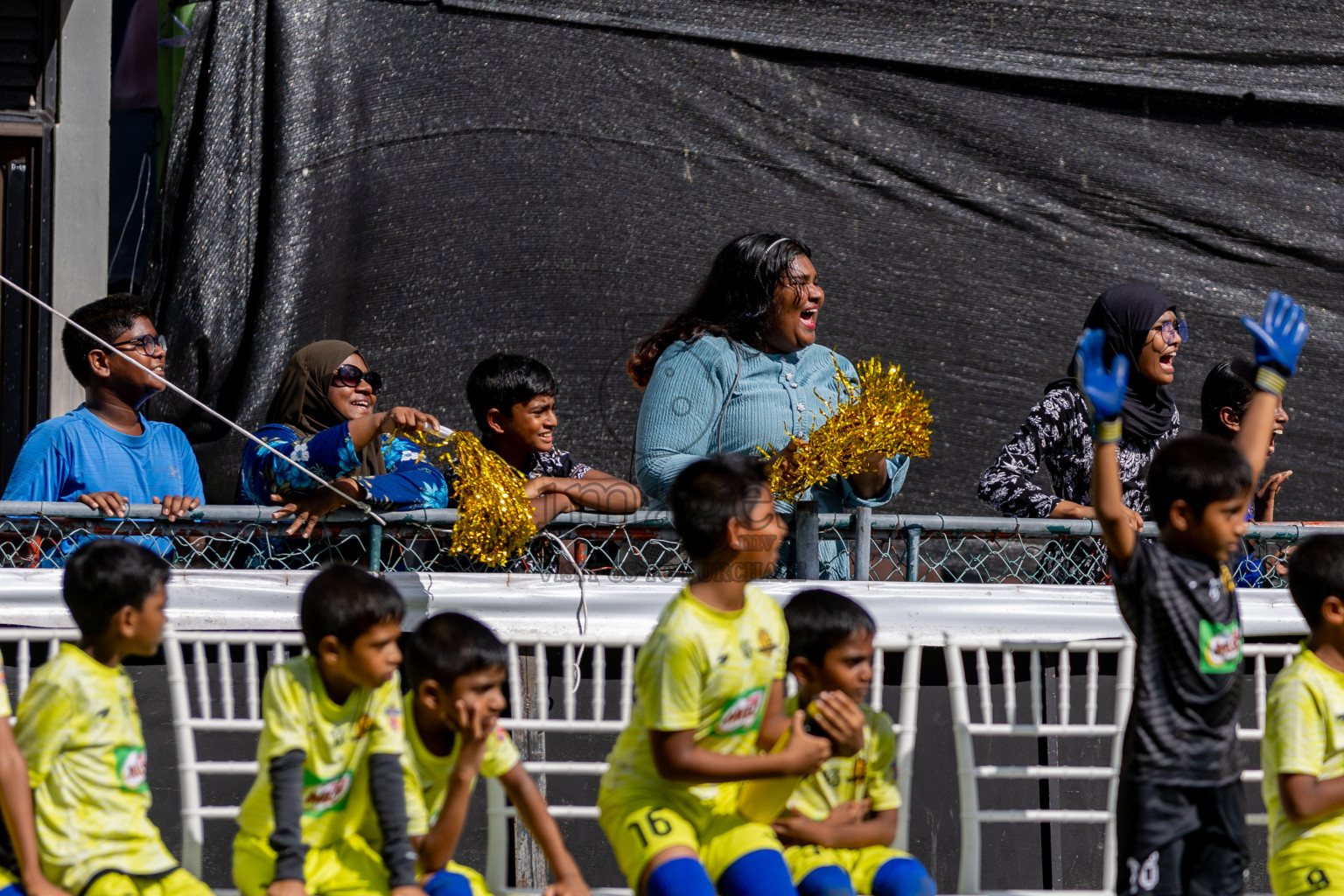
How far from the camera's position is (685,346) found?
3.96m

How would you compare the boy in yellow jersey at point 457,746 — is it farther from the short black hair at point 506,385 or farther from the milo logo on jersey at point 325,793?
the short black hair at point 506,385

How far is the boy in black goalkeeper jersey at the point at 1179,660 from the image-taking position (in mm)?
2799

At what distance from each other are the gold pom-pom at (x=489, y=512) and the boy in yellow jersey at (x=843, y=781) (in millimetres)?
873

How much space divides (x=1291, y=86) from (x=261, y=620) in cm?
406

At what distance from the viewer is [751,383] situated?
155 inches

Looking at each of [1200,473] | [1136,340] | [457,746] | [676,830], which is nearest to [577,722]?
[457,746]

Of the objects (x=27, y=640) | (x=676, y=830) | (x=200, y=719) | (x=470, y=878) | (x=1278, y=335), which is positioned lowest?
(x=470, y=878)

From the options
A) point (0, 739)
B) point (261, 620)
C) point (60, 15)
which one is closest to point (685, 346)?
point (261, 620)

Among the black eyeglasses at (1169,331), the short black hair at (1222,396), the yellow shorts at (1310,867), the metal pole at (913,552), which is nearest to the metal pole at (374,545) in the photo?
the metal pole at (913,552)

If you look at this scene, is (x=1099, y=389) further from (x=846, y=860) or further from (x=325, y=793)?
(x=325, y=793)

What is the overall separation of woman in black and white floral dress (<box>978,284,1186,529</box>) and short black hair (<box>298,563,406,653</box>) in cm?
192

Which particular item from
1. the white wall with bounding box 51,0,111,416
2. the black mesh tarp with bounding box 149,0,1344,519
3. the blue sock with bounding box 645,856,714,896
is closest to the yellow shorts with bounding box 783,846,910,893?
the blue sock with bounding box 645,856,714,896

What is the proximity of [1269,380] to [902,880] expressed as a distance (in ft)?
4.04

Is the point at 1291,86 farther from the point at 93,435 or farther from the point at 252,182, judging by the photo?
the point at 93,435
